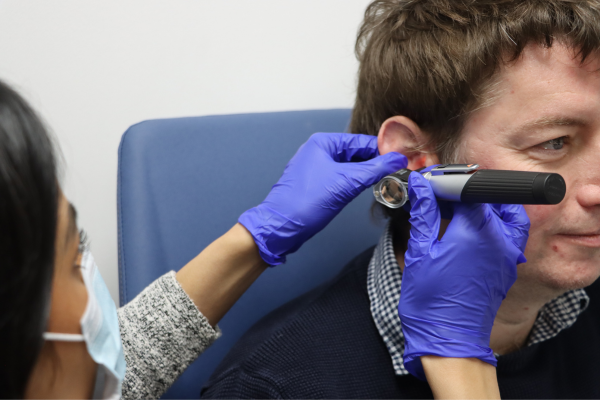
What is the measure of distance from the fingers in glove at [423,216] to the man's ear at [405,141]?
180mm

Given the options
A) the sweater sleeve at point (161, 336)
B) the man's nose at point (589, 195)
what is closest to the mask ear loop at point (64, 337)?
the sweater sleeve at point (161, 336)

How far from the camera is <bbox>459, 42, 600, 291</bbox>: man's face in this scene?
33.2 inches

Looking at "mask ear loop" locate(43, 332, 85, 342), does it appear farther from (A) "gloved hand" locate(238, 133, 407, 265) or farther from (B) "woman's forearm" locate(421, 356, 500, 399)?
(B) "woman's forearm" locate(421, 356, 500, 399)

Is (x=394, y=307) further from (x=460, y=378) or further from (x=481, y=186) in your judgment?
(x=481, y=186)

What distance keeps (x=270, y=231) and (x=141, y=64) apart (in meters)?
0.62

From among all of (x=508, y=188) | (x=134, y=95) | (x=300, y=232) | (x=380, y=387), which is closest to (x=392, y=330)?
(x=380, y=387)

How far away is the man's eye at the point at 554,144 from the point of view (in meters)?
0.87

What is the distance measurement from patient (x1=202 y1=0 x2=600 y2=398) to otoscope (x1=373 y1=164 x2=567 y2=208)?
147mm

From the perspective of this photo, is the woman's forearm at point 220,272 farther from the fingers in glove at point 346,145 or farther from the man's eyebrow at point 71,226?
the man's eyebrow at point 71,226

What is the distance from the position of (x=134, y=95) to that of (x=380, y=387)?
3.03ft

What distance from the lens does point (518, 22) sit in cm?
85

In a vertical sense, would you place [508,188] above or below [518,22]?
below

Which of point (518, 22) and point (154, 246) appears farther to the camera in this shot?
point (154, 246)

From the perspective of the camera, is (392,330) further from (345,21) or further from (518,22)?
(345,21)
